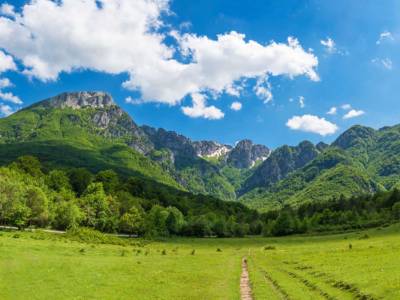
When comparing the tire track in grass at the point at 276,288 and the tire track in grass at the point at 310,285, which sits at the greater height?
the tire track in grass at the point at 310,285

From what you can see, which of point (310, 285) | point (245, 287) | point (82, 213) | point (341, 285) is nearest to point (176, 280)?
point (245, 287)

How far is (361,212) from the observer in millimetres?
183375

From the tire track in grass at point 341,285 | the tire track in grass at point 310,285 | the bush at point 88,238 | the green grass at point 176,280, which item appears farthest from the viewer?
the bush at point 88,238

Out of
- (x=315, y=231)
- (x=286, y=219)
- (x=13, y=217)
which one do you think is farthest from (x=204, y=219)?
(x=13, y=217)

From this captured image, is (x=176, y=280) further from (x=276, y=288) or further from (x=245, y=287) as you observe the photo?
(x=276, y=288)

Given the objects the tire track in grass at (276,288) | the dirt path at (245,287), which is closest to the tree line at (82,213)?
the dirt path at (245,287)

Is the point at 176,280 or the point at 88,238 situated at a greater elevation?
the point at 88,238

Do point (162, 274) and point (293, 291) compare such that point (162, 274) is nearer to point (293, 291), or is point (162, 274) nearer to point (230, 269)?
point (230, 269)

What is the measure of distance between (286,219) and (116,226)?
244 ft

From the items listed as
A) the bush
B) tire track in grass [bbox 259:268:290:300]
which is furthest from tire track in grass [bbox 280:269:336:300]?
the bush

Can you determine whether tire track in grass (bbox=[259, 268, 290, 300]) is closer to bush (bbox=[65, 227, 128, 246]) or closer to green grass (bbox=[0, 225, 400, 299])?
green grass (bbox=[0, 225, 400, 299])

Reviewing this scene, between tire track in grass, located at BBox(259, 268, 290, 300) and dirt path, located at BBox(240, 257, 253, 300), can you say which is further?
dirt path, located at BBox(240, 257, 253, 300)

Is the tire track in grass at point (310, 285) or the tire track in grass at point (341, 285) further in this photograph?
the tire track in grass at point (310, 285)

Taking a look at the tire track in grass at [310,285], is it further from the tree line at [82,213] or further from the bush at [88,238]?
the tree line at [82,213]
